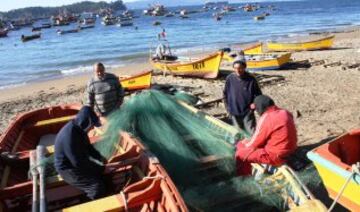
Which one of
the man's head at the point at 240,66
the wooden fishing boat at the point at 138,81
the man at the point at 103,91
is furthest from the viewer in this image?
the wooden fishing boat at the point at 138,81

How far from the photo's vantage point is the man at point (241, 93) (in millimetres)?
7879

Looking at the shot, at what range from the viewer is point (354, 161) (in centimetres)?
701

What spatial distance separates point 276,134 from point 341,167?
0.97 metres

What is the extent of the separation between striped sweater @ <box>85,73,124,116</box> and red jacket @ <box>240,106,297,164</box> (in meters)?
3.69

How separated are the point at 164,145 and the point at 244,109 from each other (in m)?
1.63

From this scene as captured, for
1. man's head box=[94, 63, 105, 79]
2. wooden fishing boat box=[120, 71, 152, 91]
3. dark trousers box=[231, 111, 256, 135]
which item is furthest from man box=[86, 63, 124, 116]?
wooden fishing boat box=[120, 71, 152, 91]

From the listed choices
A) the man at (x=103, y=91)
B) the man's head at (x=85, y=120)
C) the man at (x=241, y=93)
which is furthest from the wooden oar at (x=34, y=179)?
the man at (x=241, y=93)

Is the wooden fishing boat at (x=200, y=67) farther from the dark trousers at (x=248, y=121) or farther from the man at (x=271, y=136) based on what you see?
the man at (x=271, y=136)

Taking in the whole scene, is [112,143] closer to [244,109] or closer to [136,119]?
[136,119]

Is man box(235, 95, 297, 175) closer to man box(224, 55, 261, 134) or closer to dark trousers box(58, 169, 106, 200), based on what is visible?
man box(224, 55, 261, 134)

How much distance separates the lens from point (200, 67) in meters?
18.7

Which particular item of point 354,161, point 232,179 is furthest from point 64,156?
point 354,161

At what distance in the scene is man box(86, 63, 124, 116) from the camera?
891 cm

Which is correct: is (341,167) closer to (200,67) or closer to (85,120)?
(85,120)
